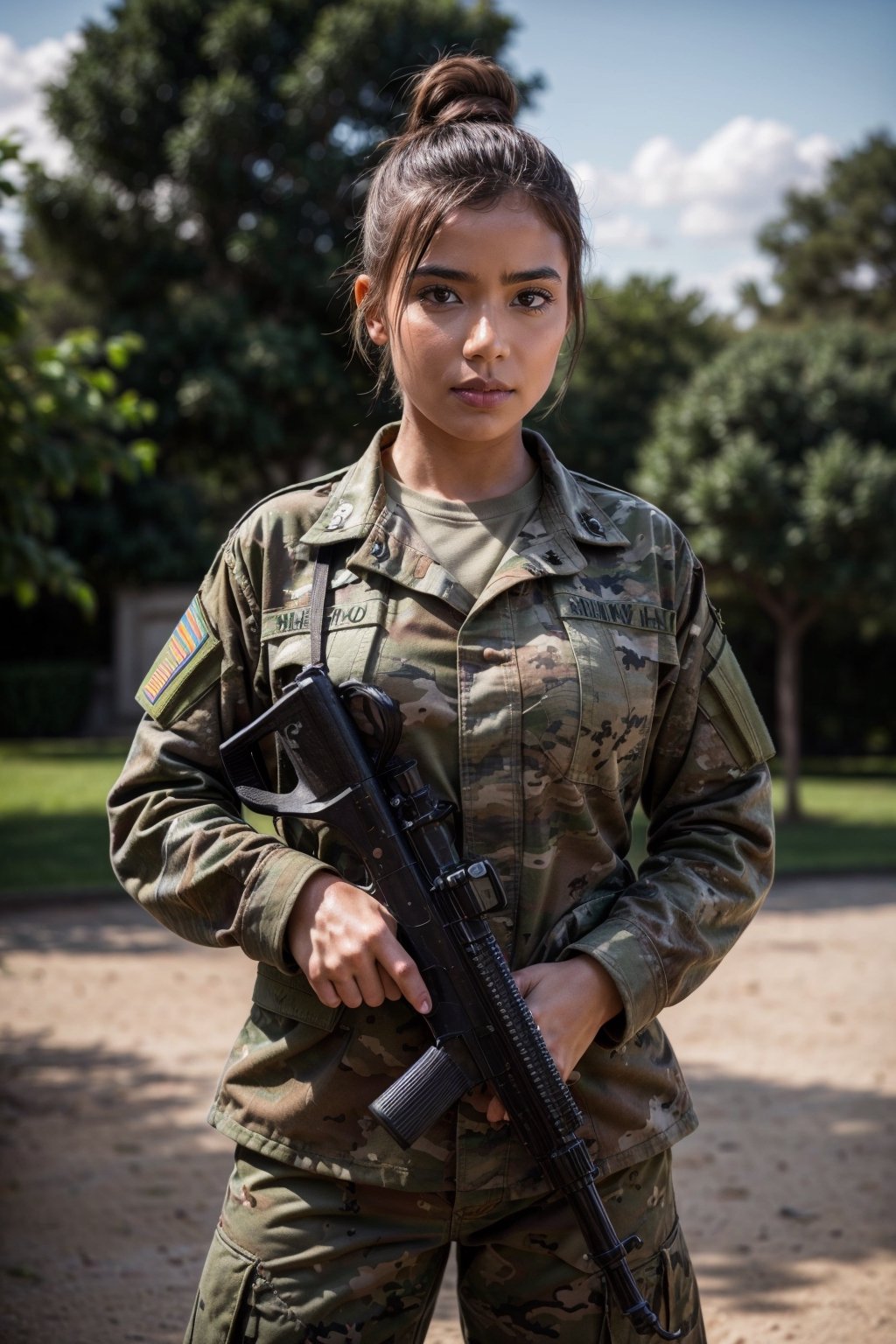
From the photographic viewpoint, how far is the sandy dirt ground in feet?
12.5

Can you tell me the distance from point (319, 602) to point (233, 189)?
17231 millimetres

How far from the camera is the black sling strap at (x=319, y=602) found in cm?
186

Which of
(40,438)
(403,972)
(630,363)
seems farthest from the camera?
(630,363)

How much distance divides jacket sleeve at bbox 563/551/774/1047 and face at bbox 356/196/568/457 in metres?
0.40

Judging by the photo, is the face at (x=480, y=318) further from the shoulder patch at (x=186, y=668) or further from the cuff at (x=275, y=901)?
the cuff at (x=275, y=901)

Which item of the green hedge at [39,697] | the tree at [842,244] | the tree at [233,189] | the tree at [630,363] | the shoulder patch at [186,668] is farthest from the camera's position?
the tree at [842,244]

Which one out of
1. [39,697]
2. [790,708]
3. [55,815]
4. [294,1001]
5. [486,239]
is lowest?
[55,815]

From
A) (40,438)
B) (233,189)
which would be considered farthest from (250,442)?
(40,438)

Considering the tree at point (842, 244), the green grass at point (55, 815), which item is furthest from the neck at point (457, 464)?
the tree at point (842, 244)

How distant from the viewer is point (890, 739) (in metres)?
21.3

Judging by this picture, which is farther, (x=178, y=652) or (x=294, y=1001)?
(x=178, y=652)

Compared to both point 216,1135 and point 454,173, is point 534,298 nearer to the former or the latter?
point 454,173

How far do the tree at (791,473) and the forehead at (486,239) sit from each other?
36.1ft

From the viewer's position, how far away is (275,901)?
1.77 metres
